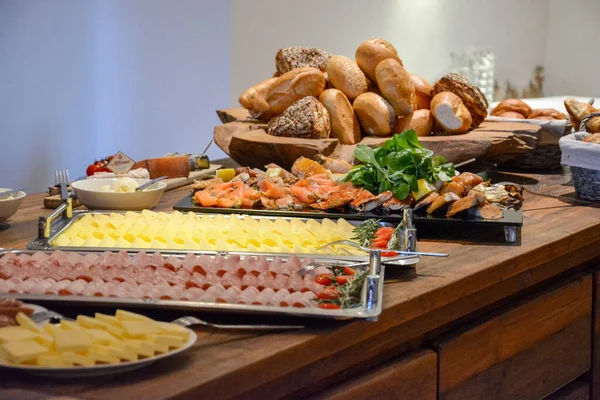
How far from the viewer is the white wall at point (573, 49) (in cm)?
625

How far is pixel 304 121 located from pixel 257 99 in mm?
→ 328

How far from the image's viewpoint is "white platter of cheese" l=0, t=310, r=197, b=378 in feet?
3.32

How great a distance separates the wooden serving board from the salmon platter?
0.76ft

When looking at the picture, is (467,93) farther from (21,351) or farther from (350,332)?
(21,351)

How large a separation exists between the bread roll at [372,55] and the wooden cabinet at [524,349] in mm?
1000

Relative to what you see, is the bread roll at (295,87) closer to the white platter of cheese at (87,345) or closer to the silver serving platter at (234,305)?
the silver serving platter at (234,305)

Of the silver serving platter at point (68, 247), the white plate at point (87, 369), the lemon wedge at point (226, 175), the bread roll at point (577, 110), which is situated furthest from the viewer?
the bread roll at point (577, 110)

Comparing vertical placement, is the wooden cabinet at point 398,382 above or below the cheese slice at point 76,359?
below

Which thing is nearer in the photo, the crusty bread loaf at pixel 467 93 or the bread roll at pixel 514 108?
the crusty bread loaf at pixel 467 93

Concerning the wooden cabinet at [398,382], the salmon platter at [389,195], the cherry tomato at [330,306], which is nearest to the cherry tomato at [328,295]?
the cherry tomato at [330,306]

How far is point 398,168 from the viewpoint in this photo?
2.03 meters

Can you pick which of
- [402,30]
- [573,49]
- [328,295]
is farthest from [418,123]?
[573,49]

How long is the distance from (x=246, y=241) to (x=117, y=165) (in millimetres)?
869

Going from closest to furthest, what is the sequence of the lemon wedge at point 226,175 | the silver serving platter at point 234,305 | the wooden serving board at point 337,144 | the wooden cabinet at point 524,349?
the silver serving platter at point 234,305 → the wooden cabinet at point 524,349 → the lemon wedge at point 226,175 → the wooden serving board at point 337,144
